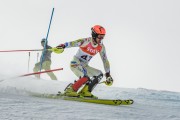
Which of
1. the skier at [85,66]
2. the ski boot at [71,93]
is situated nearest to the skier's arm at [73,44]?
the skier at [85,66]

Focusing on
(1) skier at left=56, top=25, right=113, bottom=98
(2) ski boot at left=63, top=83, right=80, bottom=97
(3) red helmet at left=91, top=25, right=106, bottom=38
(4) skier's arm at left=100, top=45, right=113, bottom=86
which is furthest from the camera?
(4) skier's arm at left=100, top=45, right=113, bottom=86

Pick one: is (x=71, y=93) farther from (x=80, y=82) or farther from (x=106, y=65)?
(x=106, y=65)

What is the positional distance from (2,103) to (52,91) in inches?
210

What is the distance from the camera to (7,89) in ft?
29.8

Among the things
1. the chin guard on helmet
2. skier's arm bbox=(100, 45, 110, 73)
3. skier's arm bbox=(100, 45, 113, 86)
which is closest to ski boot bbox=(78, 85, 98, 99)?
skier's arm bbox=(100, 45, 113, 86)

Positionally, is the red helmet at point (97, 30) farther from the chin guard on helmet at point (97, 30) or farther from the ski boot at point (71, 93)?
the ski boot at point (71, 93)

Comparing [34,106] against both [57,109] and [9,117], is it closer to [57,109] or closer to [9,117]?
[57,109]

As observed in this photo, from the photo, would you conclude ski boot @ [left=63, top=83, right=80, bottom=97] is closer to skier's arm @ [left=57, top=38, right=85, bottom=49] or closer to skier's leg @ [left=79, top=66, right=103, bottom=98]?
skier's leg @ [left=79, top=66, right=103, bottom=98]

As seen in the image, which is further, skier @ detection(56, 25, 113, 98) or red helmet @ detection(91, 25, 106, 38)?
skier @ detection(56, 25, 113, 98)

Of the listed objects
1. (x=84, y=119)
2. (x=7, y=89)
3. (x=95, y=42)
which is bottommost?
(x=84, y=119)

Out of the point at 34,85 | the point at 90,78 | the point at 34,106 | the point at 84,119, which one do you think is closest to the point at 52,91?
the point at 34,85

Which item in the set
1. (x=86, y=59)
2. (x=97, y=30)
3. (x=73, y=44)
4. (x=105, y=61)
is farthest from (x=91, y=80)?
(x=97, y=30)

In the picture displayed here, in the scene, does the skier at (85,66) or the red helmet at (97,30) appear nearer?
the red helmet at (97,30)

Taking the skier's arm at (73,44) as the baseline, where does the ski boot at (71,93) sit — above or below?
below
